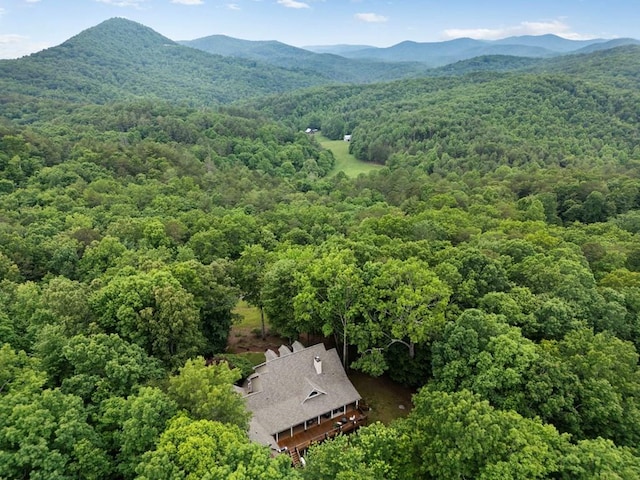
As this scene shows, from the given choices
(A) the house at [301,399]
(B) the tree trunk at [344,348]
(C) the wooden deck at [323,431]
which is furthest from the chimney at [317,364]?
(C) the wooden deck at [323,431]

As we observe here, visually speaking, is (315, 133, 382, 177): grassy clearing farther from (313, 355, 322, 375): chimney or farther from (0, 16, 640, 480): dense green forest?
(313, 355, 322, 375): chimney

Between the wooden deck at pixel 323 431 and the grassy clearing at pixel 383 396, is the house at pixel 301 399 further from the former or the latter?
the grassy clearing at pixel 383 396

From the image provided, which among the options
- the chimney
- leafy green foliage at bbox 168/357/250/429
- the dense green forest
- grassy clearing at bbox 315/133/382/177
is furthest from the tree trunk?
grassy clearing at bbox 315/133/382/177

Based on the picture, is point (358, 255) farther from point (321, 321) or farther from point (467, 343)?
point (467, 343)

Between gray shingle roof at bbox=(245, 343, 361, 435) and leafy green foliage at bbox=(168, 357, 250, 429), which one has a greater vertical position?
leafy green foliage at bbox=(168, 357, 250, 429)

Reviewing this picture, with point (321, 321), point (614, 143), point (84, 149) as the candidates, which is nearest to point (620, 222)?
point (321, 321)

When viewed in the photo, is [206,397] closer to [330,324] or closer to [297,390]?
[297,390]

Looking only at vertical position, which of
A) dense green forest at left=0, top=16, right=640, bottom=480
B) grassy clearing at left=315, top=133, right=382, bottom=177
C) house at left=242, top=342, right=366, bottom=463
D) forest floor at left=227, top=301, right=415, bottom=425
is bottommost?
grassy clearing at left=315, top=133, right=382, bottom=177
